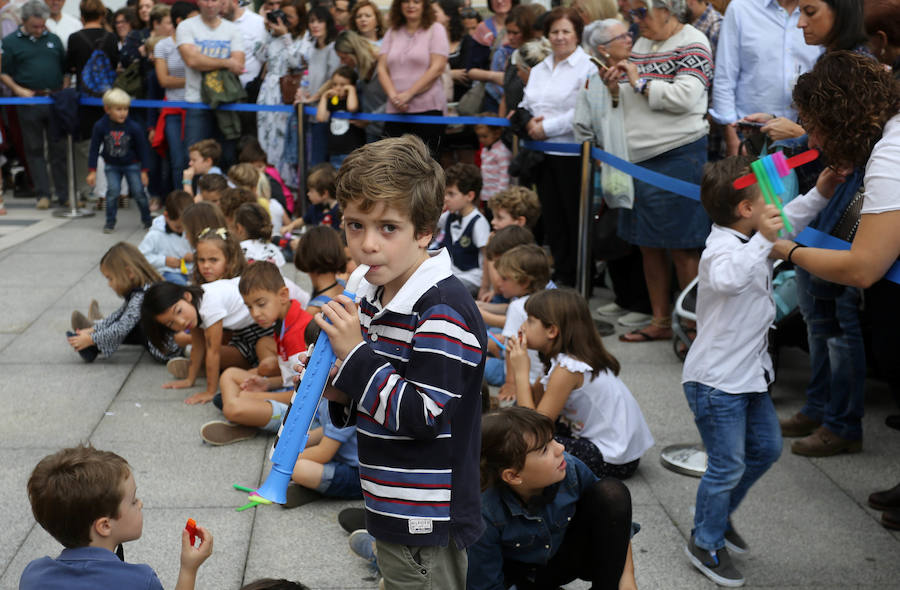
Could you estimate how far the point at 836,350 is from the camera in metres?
4.48

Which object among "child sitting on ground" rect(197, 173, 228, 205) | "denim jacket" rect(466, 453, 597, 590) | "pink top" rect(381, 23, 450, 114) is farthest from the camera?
"pink top" rect(381, 23, 450, 114)

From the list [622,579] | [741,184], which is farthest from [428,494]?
[741,184]

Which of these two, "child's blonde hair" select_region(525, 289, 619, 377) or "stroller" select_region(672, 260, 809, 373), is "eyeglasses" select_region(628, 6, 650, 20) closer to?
"stroller" select_region(672, 260, 809, 373)

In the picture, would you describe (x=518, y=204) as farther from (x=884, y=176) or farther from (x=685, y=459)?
(x=884, y=176)

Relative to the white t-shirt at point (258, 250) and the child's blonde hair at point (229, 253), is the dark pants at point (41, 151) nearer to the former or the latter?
the white t-shirt at point (258, 250)

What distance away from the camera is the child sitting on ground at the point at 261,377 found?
476 cm

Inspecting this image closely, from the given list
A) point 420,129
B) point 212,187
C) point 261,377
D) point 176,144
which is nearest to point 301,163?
point 176,144

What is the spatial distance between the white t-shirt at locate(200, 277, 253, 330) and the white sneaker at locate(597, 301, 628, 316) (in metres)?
2.71

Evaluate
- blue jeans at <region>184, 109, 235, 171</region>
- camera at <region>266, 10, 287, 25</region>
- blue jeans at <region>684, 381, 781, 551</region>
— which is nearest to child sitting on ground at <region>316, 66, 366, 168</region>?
camera at <region>266, 10, 287, 25</region>

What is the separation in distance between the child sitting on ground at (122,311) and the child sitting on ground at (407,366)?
3.88 meters

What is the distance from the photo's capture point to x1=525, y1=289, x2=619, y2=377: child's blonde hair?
13.4ft

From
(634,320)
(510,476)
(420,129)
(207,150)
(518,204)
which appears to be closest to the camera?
(510,476)

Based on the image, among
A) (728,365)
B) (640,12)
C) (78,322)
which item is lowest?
(78,322)

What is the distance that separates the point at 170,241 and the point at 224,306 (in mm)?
2165
